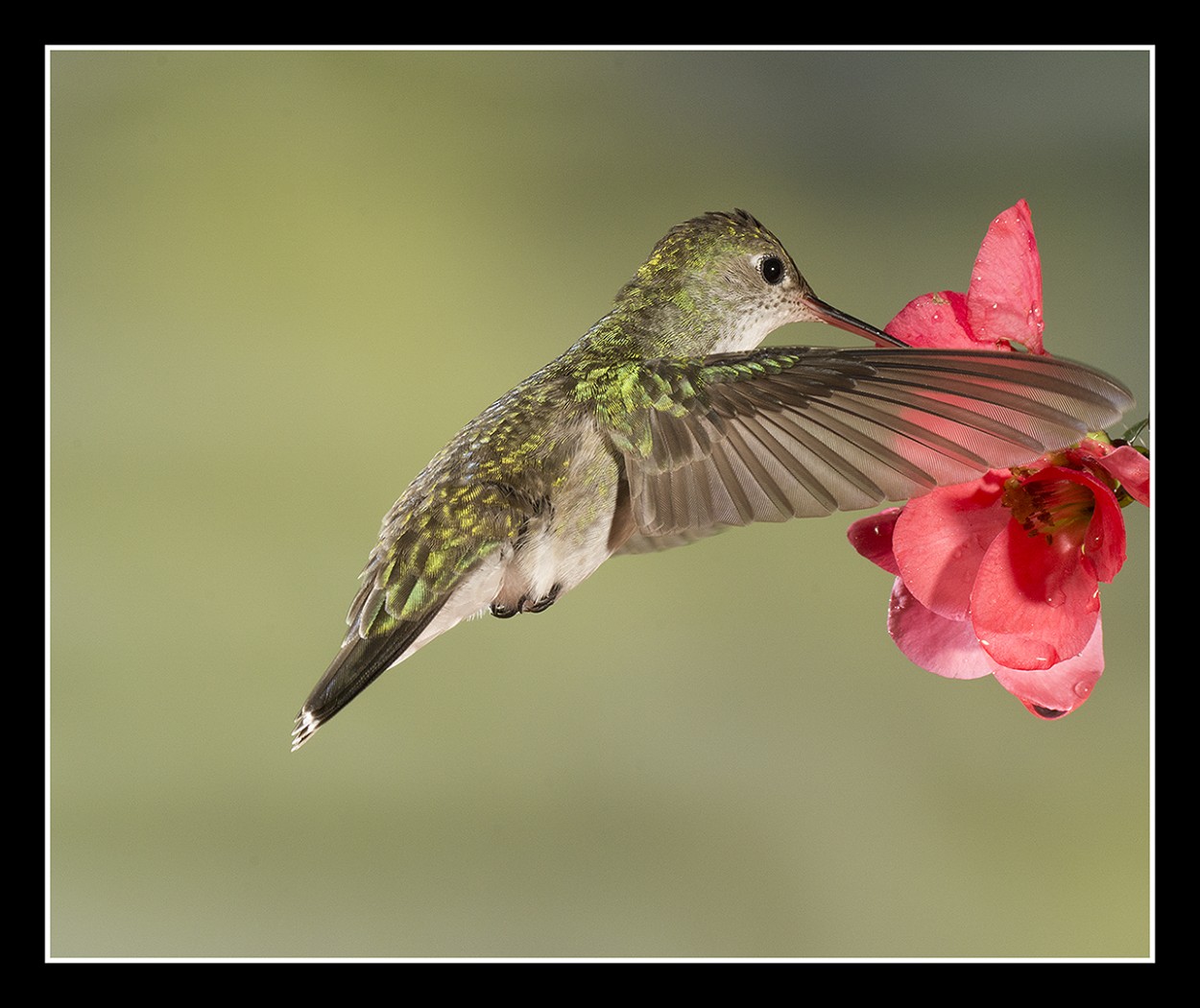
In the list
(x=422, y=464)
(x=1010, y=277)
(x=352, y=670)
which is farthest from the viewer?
(x=422, y=464)

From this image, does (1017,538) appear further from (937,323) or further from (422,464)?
(422,464)

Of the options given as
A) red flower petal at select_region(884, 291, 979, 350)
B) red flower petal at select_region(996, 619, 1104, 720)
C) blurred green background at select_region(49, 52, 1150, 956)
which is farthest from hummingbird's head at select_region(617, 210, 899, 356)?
blurred green background at select_region(49, 52, 1150, 956)

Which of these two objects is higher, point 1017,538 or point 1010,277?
point 1010,277

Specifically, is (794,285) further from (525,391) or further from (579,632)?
(579,632)

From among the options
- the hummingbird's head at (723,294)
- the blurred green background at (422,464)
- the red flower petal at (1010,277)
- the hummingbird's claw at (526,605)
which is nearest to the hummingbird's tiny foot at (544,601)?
the hummingbird's claw at (526,605)

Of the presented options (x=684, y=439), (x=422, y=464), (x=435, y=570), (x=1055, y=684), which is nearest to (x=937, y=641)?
(x=1055, y=684)

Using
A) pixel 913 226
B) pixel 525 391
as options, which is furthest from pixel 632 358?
pixel 913 226

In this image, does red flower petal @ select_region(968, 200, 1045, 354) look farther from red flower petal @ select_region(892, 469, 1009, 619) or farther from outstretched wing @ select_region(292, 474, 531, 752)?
outstretched wing @ select_region(292, 474, 531, 752)
